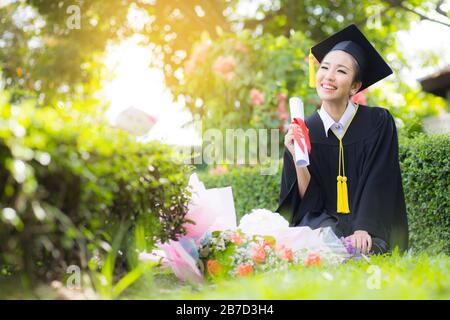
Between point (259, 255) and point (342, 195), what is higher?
point (342, 195)

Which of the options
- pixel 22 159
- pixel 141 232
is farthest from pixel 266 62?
pixel 22 159

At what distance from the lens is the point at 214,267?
296 cm

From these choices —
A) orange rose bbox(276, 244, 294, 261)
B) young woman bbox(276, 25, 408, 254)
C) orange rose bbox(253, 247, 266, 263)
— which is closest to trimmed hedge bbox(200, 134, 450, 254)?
young woman bbox(276, 25, 408, 254)

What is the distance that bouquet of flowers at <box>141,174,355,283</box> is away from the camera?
2959 mm

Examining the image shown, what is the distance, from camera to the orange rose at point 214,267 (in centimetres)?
294

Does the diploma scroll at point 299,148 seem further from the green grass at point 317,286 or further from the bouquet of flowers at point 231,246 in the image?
the green grass at point 317,286

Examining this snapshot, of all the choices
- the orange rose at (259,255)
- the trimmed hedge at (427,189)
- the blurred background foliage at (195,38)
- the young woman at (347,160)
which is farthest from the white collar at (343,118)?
the blurred background foliage at (195,38)

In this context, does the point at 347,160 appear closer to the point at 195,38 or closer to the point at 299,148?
the point at 299,148

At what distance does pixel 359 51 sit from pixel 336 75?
0.28 m

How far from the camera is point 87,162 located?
210cm

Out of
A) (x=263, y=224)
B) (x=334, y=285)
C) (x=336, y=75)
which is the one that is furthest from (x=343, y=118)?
(x=334, y=285)

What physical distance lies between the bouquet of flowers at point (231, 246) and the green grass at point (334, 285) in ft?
0.45

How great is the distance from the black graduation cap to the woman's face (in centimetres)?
7

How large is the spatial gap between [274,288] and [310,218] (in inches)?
72.5
